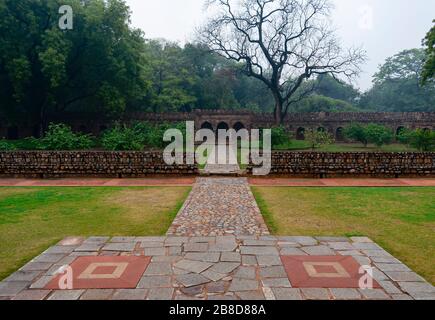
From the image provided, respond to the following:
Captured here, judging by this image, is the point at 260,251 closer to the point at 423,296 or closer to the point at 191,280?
the point at 191,280

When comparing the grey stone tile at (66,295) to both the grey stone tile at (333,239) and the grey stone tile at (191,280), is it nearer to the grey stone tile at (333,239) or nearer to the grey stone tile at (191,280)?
the grey stone tile at (191,280)

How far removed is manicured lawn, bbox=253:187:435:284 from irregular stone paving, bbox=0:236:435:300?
0.39 metres

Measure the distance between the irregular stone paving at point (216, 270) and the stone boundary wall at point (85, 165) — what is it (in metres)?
6.76

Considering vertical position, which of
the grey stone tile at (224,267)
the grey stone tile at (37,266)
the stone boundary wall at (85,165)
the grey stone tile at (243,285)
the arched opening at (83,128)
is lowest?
the grey stone tile at (37,266)

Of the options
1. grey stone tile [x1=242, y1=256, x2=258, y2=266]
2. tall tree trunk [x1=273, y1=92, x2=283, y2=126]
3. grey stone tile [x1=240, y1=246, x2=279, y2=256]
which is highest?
tall tree trunk [x1=273, y1=92, x2=283, y2=126]

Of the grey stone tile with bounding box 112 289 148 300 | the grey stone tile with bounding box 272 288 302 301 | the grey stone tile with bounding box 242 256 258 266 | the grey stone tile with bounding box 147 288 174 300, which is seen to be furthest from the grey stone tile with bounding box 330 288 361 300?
the grey stone tile with bounding box 112 289 148 300

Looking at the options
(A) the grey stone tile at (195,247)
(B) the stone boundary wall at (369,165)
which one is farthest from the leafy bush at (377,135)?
(A) the grey stone tile at (195,247)

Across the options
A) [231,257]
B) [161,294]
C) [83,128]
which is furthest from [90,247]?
[83,128]

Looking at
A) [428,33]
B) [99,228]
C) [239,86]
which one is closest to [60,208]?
[99,228]

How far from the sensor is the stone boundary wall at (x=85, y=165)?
11852 mm

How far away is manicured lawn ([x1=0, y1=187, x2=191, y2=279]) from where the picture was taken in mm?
5129

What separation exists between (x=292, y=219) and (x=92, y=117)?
2808cm

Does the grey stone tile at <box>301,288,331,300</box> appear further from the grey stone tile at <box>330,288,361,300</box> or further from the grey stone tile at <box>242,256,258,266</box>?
the grey stone tile at <box>242,256,258,266</box>
